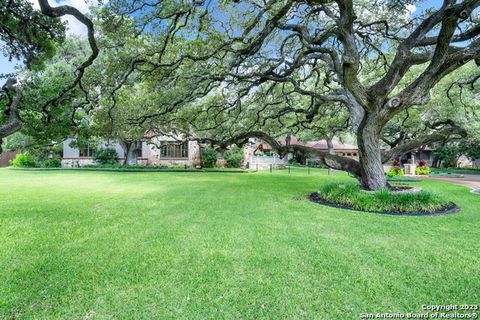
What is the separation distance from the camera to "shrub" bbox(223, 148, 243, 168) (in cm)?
2442

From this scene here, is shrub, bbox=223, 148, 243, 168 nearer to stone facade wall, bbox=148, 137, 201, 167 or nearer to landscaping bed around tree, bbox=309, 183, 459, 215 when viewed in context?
stone facade wall, bbox=148, 137, 201, 167

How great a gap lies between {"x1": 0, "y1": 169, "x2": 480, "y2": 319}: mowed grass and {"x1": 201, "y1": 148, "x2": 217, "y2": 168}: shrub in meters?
17.7

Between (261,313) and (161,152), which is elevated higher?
(161,152)

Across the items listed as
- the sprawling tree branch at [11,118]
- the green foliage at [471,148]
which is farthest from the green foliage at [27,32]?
the green foliage at [471,148]

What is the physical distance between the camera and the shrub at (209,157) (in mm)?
24250

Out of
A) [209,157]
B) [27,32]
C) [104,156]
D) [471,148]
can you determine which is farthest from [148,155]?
[471,148]

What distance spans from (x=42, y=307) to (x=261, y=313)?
2.20 meters

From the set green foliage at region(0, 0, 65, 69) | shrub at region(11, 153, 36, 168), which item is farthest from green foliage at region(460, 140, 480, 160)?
shrub at region(11, 153, 36, 168)

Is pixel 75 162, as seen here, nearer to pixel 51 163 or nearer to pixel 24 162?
pixel 51 163

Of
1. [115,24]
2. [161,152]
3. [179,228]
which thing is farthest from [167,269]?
[161,152]

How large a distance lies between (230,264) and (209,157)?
825 inches

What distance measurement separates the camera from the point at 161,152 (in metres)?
26.7

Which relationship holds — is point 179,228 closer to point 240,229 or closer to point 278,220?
point 240,229

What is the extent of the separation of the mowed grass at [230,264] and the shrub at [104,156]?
20431 millimetres
